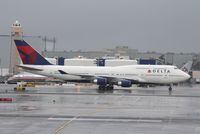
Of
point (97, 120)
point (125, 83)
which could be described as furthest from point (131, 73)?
point (97, 120)

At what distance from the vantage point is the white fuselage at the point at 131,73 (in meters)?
65.0

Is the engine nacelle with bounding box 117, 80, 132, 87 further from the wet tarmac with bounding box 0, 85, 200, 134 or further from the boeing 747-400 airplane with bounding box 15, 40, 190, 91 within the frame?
the wet tarmac with bounding box 0, 85, 200, 134

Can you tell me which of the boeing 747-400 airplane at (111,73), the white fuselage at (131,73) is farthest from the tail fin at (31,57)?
the white fuselage at (131,73)

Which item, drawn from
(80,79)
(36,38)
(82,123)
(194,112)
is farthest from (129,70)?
(36,38)

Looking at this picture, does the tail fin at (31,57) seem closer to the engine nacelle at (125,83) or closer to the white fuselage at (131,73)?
the white fuselage at (131,73)

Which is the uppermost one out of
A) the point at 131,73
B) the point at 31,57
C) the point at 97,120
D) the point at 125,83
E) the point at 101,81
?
the point at 31,57

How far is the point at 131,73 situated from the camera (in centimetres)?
6544

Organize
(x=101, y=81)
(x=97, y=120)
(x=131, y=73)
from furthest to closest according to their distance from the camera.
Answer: (x=131, y=73) → (x=101, y=81) → (x=97, y=120)

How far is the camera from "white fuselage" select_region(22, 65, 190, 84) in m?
65.0

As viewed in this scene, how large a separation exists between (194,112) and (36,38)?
143 m

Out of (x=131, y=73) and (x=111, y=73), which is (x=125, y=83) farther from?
(x=111, y=73)

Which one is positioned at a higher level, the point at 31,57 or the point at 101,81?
the point at 31,57

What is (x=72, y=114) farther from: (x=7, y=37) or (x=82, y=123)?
(x=7, y=37)

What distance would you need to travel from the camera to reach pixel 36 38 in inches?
6747
